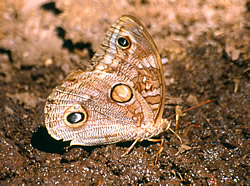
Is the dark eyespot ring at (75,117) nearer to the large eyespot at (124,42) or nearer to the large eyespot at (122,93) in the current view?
the large eyespot at (122,93)

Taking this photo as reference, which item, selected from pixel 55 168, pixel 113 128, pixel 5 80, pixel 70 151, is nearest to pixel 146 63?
pixel 113 128

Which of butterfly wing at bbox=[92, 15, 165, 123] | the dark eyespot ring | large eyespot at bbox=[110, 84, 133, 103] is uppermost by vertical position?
butterfly wing at bbox=[92, 15, 165, 123]

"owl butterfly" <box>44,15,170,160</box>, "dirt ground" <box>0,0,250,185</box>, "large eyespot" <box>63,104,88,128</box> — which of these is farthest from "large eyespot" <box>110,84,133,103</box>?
"dirt ground" <box>0,0,250,185</box>

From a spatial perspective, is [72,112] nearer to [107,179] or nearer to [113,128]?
[113,128]

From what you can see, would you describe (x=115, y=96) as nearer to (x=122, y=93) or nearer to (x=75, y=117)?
(x=122, y=93)

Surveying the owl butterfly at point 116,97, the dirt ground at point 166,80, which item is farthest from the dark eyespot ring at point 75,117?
the dirt ground at point 166,80

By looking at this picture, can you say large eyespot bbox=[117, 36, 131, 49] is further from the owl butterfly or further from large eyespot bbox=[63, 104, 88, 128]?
→ large eyespot bbox=[63, 104, 88, 128]
